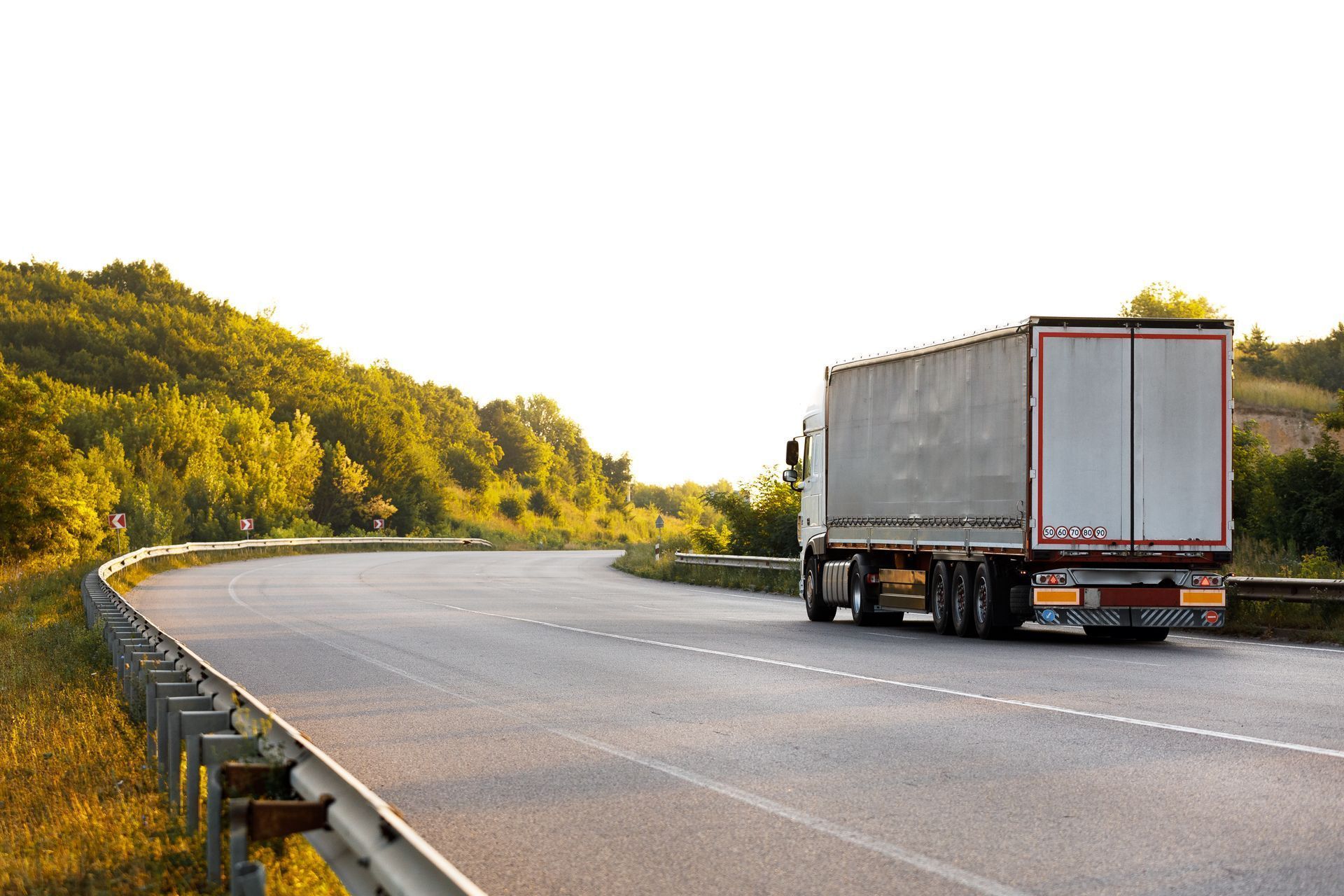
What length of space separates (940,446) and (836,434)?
3.63 metres

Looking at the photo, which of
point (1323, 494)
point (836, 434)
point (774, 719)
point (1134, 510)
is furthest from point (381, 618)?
point (1323, 494)

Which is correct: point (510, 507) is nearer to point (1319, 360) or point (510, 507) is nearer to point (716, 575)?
point (1319, 360)

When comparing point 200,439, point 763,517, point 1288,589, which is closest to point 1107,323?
point 1288,589

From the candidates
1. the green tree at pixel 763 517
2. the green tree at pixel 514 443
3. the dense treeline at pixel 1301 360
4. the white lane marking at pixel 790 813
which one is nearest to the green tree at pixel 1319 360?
the dense treeline at pixel 1301 360

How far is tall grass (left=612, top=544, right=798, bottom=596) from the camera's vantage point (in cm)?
3653

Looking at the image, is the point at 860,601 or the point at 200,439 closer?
the point at 860,601

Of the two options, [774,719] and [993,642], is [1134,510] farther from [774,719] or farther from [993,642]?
[774,719]

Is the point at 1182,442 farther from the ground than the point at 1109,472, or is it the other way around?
the point at 1182,442

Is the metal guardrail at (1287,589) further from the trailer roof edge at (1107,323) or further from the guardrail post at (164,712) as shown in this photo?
the guardrail post at (164,712)

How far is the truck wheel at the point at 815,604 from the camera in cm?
2477

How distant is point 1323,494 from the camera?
105ft

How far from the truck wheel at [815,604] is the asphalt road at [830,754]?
5078 millimetres

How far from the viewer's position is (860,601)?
23.2m

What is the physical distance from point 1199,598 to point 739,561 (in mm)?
22008
